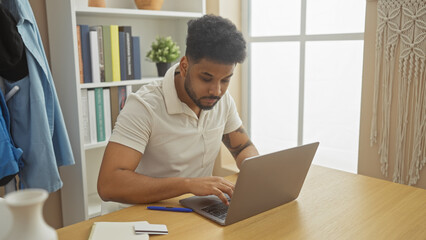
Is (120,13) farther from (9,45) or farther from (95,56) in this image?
(9,45)

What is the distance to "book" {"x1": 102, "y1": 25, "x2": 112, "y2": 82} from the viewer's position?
230 cm

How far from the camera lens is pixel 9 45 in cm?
171

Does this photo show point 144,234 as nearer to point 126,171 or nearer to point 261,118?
point 126,171

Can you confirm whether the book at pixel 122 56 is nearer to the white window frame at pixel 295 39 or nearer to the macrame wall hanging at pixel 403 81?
the white window frame at pixel 295 39

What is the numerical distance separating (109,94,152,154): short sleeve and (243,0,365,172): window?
1433mm

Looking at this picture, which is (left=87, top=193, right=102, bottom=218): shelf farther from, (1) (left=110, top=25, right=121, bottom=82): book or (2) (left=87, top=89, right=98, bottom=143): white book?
(1) (left=110, top=25, right=121, bottom=82): book

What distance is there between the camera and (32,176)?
1866mm

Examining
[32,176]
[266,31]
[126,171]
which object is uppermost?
[266,31]

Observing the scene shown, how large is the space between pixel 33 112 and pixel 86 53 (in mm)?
553

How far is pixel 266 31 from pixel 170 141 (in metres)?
1.58

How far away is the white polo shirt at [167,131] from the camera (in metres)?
1.52

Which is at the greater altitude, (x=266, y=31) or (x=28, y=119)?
(x=266, y=31)

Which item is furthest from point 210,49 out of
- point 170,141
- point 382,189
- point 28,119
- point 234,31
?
point 28,119

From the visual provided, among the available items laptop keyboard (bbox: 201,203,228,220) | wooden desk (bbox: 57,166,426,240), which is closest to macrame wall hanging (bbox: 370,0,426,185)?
wooden desk (bbox: 57,166,426,240)
